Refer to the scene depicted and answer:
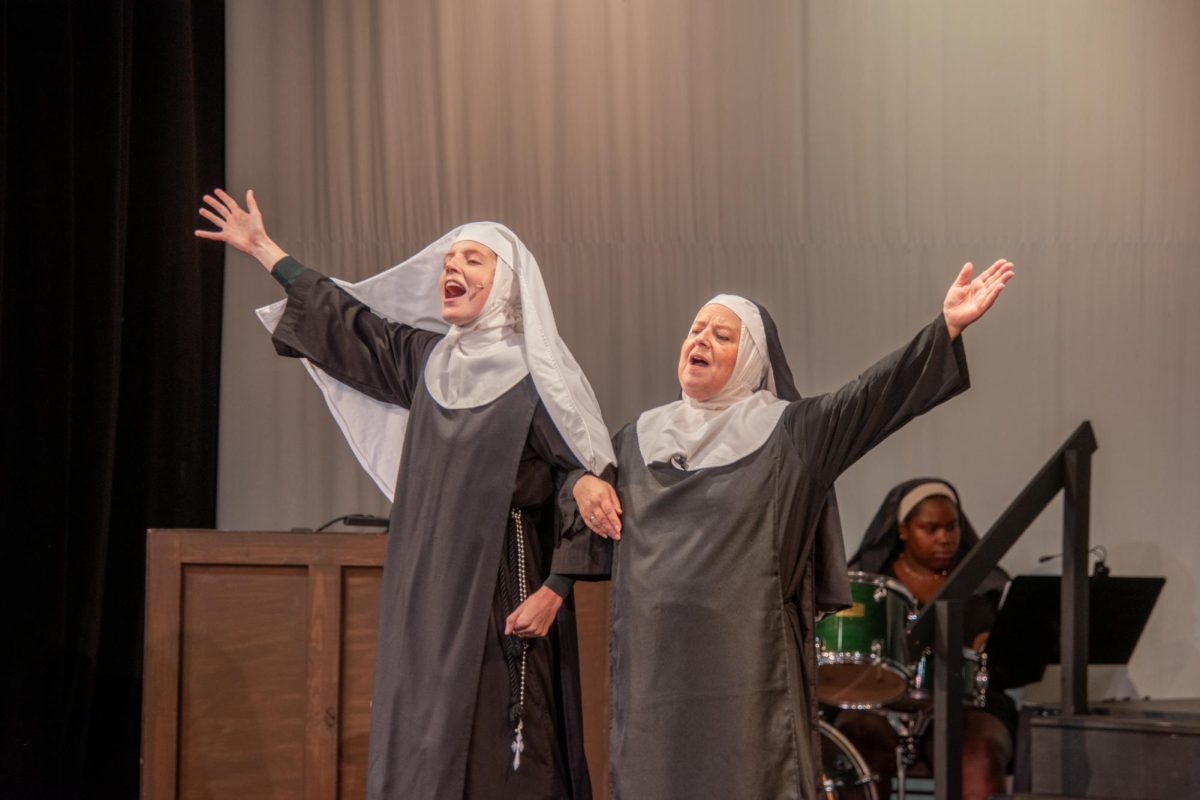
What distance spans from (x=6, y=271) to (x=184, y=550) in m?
1.55

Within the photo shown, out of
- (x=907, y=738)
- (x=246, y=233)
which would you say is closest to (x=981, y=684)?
(x=907, y=738)

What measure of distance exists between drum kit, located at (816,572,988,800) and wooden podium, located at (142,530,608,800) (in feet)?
3.75

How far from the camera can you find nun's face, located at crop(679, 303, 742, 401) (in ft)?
10.4

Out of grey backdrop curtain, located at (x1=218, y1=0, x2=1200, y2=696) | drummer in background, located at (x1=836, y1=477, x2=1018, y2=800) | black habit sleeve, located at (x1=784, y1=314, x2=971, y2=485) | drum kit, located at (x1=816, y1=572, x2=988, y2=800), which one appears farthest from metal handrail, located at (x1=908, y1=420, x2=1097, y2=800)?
grey backdrop curtain, located at (x1=218, y1=0, x2=1200, y2=696)

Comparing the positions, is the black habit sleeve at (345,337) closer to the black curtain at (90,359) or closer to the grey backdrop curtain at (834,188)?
the black curtain at (90,359)

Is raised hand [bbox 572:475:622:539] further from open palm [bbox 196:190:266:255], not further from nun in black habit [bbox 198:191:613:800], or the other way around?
open palm [bbox 196:190:266:255]

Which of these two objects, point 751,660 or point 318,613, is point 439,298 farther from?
point 751,660

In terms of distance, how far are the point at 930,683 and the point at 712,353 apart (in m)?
2.44

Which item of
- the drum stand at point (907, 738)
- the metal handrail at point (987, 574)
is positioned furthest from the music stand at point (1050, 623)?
the metal handrail at point (987, 574)

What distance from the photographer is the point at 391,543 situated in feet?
10.7

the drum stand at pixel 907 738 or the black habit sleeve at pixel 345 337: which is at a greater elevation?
the black habit sleeve at pixel 345 337

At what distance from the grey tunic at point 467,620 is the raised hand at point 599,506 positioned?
84 mm

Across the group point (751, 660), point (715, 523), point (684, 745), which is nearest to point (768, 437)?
point (715, 523)

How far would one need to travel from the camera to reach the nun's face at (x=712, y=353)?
10.4 ft
